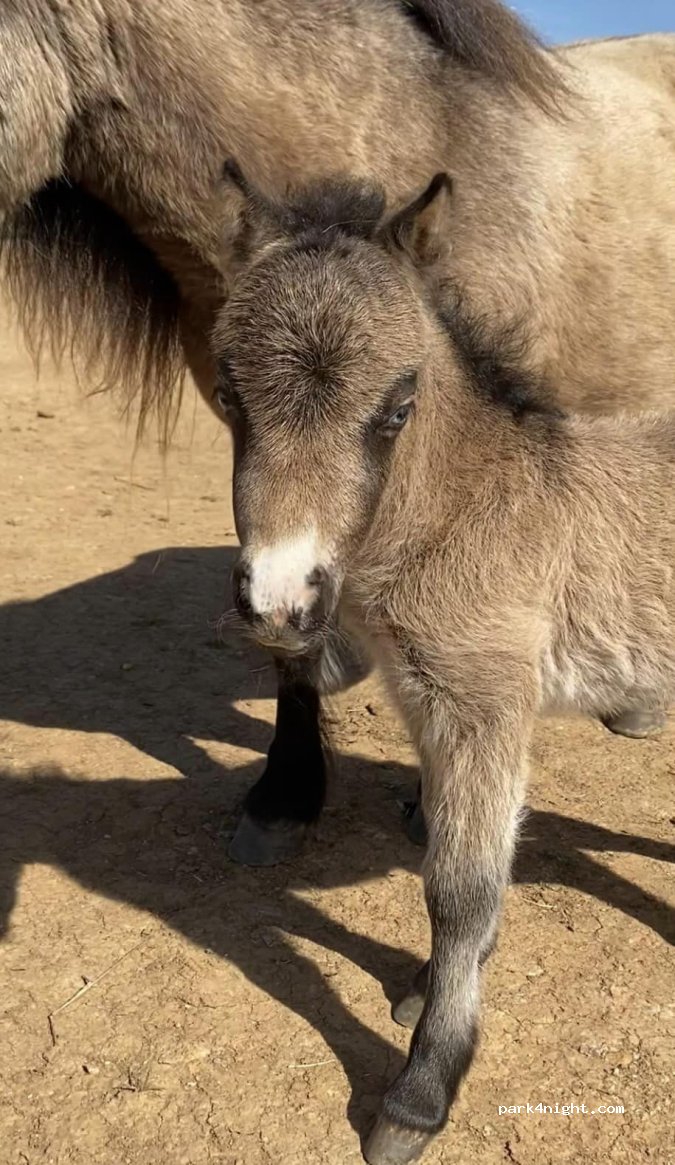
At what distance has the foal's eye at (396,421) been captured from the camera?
7.76ft

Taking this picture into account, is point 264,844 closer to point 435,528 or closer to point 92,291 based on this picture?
point 435,528

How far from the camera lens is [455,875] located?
99.5 inches

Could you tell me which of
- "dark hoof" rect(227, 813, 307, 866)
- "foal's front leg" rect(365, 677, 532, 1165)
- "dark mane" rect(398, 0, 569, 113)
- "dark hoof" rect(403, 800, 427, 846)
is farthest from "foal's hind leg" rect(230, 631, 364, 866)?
"dark mane" rect(398, 0, 569, 113)

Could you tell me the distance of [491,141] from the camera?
11.4 feet

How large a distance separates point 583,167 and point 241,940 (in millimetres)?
2633

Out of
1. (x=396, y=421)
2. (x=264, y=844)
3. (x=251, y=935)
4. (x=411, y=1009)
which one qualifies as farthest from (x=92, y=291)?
(x=411, y=1009)

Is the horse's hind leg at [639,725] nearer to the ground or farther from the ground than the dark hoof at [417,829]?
farther from the ground

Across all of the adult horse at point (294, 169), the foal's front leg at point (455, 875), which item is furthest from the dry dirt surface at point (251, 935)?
the adult horse at point (294, 169)

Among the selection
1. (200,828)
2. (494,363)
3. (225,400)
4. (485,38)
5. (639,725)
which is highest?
(485,38)

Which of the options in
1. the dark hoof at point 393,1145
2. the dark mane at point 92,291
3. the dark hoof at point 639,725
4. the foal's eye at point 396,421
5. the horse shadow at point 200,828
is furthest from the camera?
the dark hoof at point 639,725

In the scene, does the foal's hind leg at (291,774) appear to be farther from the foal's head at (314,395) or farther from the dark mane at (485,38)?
the dark mane at (485,38)

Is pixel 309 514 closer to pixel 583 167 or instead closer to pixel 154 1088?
pixel 154 1088

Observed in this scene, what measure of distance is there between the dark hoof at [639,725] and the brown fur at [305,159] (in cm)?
121

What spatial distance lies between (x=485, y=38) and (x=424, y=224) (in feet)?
4.31
